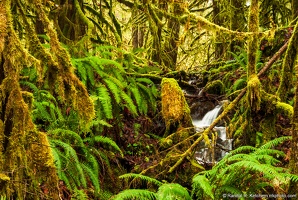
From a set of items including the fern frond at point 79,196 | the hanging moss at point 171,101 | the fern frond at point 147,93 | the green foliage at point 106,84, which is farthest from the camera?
the fern frond at point 147,93

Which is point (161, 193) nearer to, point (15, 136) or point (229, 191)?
point (229, 191)

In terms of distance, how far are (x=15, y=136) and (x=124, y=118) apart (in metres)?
4.34

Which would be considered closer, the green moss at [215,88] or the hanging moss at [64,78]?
the hanging moss at [64,78]

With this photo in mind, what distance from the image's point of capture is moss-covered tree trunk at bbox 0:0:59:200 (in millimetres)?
1682

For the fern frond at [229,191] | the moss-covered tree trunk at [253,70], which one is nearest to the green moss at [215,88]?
the moss-covered tree trunk at [253,70]

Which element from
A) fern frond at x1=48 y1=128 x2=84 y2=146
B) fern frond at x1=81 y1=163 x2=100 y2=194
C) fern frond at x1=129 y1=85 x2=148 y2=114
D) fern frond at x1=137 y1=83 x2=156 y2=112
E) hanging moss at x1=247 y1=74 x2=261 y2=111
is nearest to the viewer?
hanging moss at x1=247 y1=74 x2=261 y2=111

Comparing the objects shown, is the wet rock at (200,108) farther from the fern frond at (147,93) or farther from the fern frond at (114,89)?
the fern frond at (114,89)

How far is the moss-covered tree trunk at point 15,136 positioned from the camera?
1.68m

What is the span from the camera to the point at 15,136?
171 centimetres

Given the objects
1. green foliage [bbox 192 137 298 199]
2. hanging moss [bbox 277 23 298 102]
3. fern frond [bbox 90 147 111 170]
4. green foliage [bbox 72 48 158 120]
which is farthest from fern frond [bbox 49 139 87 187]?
hanging moss [bbox 277 23 298 102]

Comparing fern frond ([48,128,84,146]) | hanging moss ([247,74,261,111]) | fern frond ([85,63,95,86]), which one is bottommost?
fern frond ([48,128,84,146])

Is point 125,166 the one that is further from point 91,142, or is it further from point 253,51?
point 253,51

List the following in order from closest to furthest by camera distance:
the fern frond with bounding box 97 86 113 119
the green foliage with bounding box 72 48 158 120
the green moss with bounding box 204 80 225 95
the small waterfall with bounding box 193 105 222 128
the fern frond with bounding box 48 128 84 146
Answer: the fern frond with bounding box 48 128 84 146 < the fern frond with bounding box 97 86 113 119 < the green foliage with bounding box 72 48 158 120 < the small waterfall with bounding box 193 105 222 128 < the green moss with bounding box 204 80 225 95

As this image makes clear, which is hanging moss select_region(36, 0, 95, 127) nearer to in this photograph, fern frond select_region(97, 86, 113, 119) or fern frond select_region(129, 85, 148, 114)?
fern frond select_region(97, 86, 113, 119)
